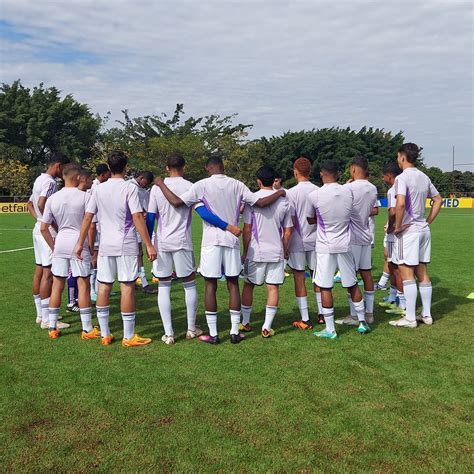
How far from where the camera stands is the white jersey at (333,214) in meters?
5.79

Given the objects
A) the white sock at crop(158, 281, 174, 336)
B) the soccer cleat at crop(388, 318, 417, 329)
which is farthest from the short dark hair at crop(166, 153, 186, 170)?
the soccer cleat at crop(388, 318, 417, 329)

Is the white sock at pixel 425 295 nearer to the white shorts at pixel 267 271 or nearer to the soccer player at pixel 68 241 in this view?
the white shorts at pixel 267 271

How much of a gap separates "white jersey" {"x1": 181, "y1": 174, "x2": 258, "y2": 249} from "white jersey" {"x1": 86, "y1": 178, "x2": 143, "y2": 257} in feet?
2.07

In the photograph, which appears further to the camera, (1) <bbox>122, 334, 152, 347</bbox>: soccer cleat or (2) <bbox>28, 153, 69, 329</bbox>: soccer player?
(2) <bbox>28, 153, 69, 329</bbox>: soccer player

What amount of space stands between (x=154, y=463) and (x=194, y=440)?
37 centimetres

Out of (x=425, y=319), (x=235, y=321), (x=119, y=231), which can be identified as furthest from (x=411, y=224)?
(x=119, y=231)

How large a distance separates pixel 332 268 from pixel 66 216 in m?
3.43

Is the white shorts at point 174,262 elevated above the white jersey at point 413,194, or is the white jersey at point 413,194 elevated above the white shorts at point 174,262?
the white jersey at point 413,194

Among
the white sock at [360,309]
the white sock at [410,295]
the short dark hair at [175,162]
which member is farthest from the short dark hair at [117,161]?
the white sock at [410,295]

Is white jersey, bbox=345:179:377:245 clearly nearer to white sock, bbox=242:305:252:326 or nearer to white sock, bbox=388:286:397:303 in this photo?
white sock, bbox=388:286:397:303

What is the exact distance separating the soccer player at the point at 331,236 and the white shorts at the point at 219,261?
1.10 m

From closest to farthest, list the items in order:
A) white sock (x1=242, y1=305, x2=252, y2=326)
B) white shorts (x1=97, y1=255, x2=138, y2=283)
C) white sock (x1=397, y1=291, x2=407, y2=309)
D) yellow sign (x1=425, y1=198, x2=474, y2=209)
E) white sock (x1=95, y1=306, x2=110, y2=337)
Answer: white shorts (x1=97, y1=255, x2=138, y2=283), white sock (x1=95, y1=306, x2=110, y2=337), white sock (x1=242, y1=305, x2=252, y2=326), white sock (x1=397, y1=291, x2=407, y2=309), yellow sign (x1=425, y1=198, x2=474, y2=209)

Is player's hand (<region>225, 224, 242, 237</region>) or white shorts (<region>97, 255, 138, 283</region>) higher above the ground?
player's hand (<region>225, 224, 242, 237</region>)

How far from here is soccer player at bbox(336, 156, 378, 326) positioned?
6.45 meters
